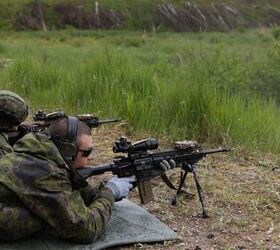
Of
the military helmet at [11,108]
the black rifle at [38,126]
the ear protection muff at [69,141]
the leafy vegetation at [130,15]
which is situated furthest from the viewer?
the leafy vegetation at [130,15]

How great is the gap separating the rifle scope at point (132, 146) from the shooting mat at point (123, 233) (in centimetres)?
58

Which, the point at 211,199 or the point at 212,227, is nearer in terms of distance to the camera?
the point at 212,227

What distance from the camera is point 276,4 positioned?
58.6 metres

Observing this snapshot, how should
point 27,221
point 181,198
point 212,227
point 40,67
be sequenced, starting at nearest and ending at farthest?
point 27,221 → point 212,227 → point 181,198 → point 40,67

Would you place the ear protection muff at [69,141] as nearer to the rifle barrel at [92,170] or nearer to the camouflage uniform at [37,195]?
the camouflage uniform at [37,195]

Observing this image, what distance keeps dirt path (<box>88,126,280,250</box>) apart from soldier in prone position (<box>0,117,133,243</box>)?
679 mm

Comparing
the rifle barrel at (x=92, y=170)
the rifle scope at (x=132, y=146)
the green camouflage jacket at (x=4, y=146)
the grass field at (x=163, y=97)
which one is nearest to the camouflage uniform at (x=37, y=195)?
the rifle barrel at (x=92, y=170)

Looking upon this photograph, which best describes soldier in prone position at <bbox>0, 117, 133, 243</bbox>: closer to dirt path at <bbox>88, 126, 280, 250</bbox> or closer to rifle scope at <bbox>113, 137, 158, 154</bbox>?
rifle scope at <bbox>113, 137, 158, 154</bbox>

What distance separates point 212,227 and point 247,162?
1.99m

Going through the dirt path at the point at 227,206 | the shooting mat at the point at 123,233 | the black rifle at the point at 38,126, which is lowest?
the dirt path at the point at 227,206

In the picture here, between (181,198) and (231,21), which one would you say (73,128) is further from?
(231,21)

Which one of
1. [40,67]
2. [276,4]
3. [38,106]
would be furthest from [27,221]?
[276,4]

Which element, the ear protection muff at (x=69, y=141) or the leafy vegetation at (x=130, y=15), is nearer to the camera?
the ear protection muff at (x=69, y=141)

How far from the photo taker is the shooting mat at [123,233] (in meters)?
4.09
